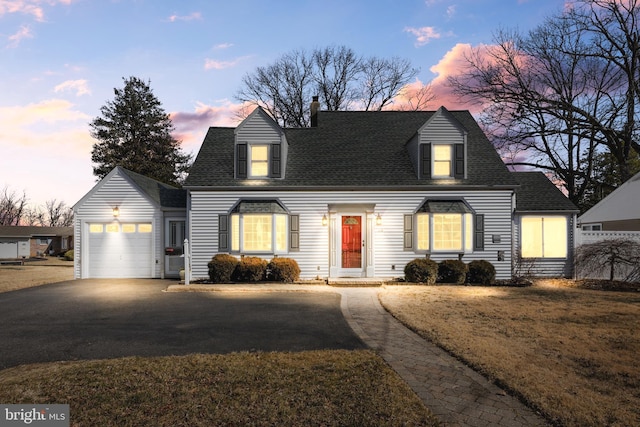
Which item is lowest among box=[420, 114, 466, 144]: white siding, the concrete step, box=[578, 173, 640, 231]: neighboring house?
the concrete step

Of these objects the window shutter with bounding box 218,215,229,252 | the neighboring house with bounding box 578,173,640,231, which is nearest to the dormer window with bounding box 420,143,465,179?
the window shutter with bounding box 218,215,229,252

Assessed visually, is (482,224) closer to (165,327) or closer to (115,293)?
(165,327)

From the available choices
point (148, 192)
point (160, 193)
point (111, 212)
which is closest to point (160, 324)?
point (148, 192)

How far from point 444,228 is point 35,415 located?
47.6ft

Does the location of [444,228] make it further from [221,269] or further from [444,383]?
[444,383]

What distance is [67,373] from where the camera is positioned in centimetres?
521

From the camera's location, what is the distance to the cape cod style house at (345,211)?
15836 millimetres

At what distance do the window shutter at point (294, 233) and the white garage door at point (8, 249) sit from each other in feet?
145

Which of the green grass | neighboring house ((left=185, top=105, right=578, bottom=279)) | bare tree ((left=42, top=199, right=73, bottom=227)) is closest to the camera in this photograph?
the green grass

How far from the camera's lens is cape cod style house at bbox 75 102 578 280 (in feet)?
52.0

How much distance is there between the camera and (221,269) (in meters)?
14.6

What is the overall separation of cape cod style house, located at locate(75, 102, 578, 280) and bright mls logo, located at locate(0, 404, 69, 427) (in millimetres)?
11466

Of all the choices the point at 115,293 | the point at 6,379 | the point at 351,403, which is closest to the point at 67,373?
the point at 6,379

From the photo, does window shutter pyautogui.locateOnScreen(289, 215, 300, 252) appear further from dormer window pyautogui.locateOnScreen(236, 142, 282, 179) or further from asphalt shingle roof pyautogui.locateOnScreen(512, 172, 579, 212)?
asphalt shingle roof pyautogui.locateOnScreen(512, 172, 579, 212)
